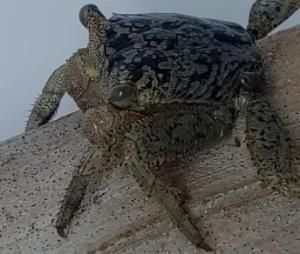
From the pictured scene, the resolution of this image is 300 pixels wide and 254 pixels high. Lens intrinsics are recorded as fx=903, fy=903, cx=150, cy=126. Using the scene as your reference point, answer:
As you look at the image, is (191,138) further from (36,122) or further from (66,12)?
(66,12)

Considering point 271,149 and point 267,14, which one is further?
point 267,14

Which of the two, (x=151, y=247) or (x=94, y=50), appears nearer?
(x=151, y=247)

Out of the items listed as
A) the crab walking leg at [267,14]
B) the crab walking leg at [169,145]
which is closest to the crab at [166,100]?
the crab walking leg at [169,145]

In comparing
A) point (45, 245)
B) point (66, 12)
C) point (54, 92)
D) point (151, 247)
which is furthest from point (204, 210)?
point (66, 12)

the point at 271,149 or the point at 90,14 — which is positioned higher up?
the point at 90,14

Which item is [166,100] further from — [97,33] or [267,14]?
[267,14]

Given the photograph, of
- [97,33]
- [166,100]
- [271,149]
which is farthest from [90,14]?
[271,149]

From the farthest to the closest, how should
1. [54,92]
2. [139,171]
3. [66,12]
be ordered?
[66,12], [54,92], [139,171]
